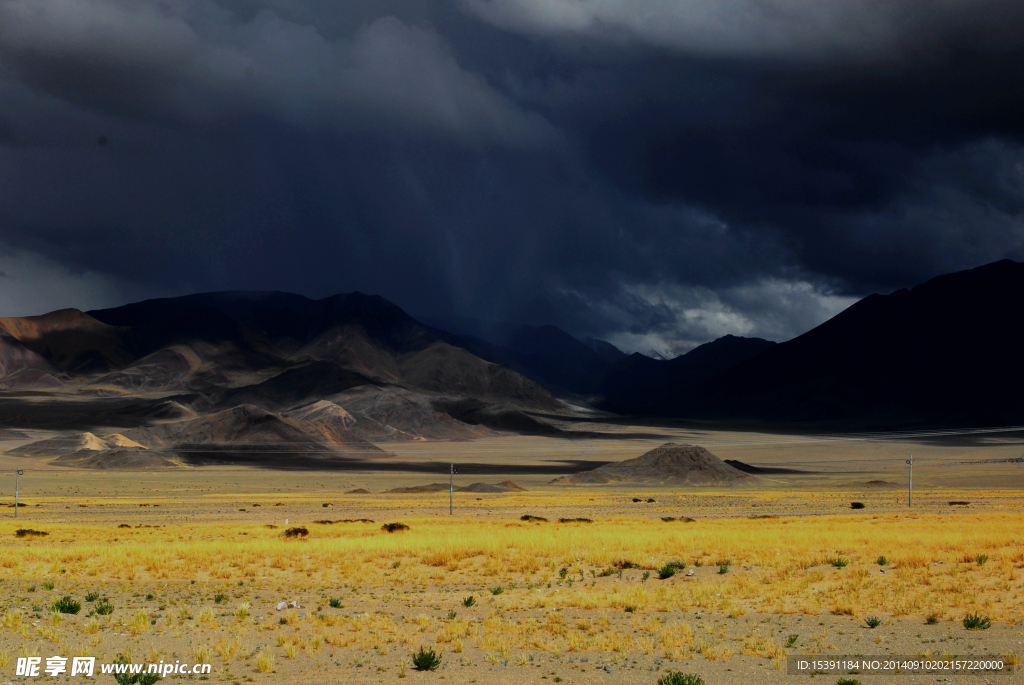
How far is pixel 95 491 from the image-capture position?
298ft

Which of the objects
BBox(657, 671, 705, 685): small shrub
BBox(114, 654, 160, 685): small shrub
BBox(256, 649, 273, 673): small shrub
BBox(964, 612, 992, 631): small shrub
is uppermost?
BBox(657, 671, 705, 685): small shrub

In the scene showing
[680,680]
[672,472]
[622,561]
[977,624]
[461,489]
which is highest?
[680,680]

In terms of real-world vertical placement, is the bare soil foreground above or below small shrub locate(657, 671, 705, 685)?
below

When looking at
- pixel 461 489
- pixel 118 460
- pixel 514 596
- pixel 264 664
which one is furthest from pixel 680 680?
pixel 118 460

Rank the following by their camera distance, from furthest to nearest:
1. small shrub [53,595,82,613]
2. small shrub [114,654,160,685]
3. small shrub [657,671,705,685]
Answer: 1. small shrub [53,595,82,613]
2. small shrub [114,654,160,685]
3. small shrub [657,671,705,685]

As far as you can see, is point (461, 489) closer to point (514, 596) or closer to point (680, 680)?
point (514, 596)

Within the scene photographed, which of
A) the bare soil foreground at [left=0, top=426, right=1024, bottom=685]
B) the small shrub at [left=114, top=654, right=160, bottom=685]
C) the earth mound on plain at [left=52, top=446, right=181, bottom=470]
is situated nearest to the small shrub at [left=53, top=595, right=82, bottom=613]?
the bare soil foreground at [left=0, top=426, right=1024, bottom=685]

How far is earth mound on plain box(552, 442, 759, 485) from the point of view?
104 m

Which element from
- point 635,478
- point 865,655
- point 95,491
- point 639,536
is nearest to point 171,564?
point 639,536

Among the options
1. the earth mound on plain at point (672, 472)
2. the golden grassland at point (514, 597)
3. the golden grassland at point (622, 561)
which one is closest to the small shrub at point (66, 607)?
the golden grassland at point (514, 597)

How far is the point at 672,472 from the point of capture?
106500 mm

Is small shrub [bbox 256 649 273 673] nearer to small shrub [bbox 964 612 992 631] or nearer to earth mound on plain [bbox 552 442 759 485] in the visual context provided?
small shrub [bbox 964 612 992 631]

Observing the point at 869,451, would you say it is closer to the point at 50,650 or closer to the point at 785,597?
the point at 785,597

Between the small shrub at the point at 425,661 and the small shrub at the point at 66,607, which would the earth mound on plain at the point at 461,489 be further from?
the small shrub at the point at 425,661
